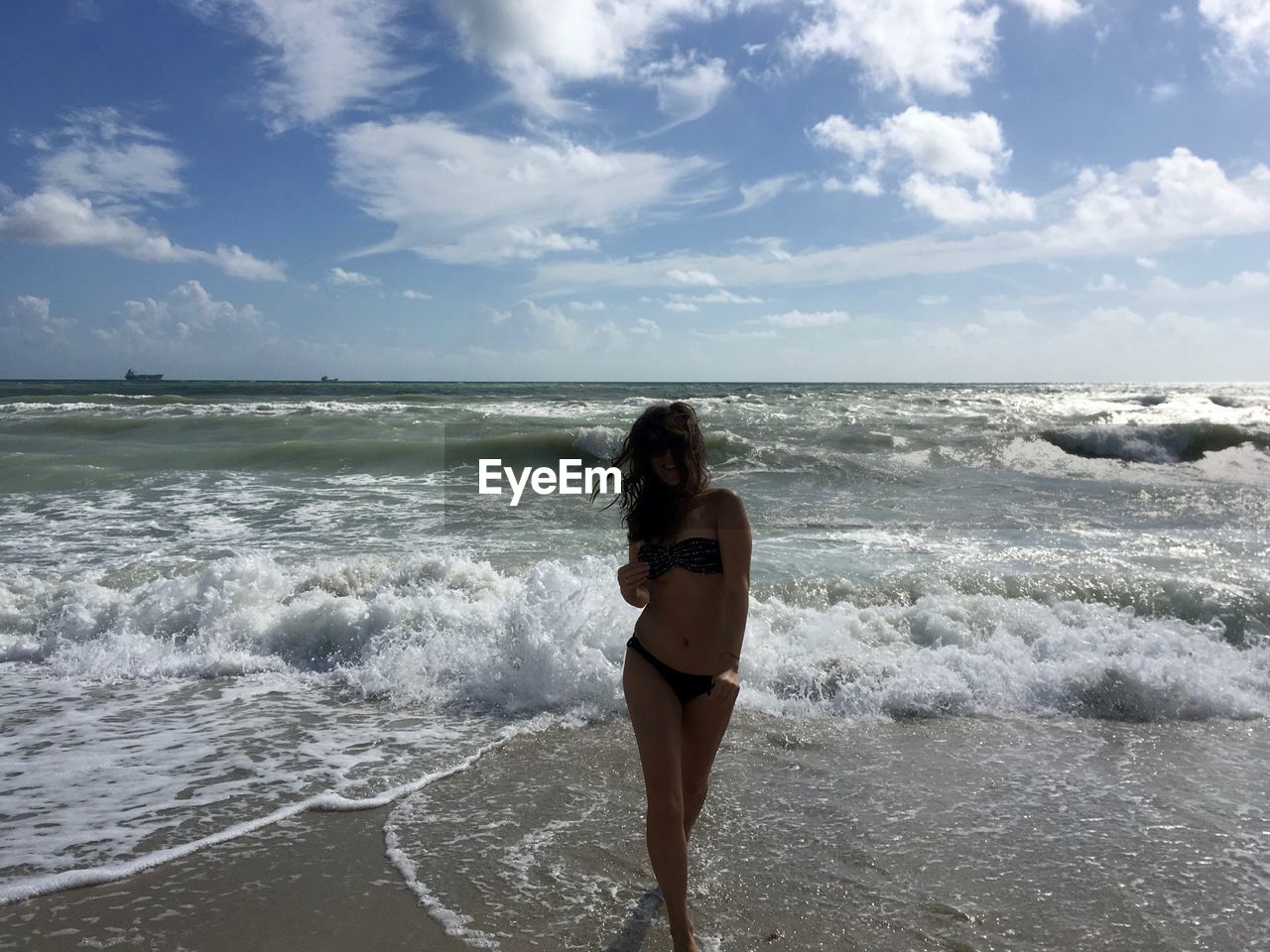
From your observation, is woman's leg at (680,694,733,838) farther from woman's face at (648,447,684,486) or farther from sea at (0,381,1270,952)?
woman's face at (648,447,684,486)

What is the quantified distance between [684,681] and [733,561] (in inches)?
17.6

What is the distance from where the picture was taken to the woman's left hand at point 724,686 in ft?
9.41

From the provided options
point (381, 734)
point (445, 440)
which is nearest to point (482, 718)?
point (381, 734)

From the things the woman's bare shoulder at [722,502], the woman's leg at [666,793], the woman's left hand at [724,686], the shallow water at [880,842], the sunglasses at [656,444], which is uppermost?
the sunglasses at [656,444]

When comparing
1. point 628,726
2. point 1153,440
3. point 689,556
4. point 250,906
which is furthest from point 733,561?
point 1153,440

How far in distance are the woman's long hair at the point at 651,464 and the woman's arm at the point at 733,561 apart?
123 millimetres

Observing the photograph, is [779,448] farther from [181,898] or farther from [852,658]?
[181,898]

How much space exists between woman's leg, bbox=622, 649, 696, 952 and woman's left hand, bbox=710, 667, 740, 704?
0.46ft

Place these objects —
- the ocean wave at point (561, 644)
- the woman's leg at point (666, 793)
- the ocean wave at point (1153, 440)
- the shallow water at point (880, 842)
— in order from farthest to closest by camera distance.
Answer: the ocean wave at point (1153, 440) < the ocean wave at point (561, 644) < the shallow water at point (880, 842) < the woman's leg at point (666, 793)

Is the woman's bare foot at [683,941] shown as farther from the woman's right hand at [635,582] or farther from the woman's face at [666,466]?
the woman's face at [666,466]

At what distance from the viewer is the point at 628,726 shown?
525 centimetres

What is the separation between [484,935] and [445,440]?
1943 cm

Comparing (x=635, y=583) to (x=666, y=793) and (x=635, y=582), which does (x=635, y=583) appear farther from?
(x=666, y=793)

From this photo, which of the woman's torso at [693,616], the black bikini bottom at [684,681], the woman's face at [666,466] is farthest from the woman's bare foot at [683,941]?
the woman's face at [666,466]
